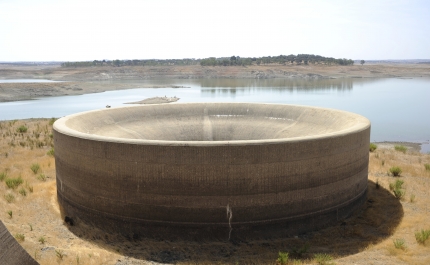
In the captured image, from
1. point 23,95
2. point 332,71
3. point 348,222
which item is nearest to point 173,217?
point 348,222

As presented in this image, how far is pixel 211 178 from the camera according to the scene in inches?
378

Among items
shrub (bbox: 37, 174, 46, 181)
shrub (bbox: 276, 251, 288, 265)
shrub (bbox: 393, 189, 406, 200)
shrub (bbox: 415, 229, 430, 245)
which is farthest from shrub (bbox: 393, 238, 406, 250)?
shrub (bbox: 37, 174, 46, 181)

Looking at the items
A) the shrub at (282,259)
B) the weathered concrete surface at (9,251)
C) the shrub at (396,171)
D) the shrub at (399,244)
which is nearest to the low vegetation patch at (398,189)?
the shrub at (396,171)

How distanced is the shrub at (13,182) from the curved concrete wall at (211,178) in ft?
11.0

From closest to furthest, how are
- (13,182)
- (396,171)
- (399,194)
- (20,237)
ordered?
(20,237) → (399,194) → (13,182) → (396,171)

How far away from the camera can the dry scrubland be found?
916 cm

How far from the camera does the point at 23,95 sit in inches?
2121

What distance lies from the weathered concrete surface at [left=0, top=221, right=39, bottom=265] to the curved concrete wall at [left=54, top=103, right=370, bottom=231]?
2.99 meters

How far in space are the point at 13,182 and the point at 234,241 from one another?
8967mm

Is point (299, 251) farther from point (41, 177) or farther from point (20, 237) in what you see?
point (41, 177)

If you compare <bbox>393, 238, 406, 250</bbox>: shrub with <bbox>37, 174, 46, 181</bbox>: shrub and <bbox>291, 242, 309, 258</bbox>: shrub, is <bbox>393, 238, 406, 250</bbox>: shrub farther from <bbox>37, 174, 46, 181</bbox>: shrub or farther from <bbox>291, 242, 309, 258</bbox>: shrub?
<bbox>37, 174, 46, 181</bbox>: shrub

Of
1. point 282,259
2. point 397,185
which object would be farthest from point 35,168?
point 397,185

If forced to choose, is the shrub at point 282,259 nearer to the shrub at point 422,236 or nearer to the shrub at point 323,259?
the shrub at point 323,259

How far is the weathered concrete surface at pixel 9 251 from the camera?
700 cm
